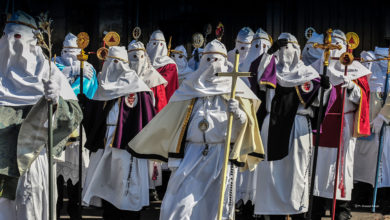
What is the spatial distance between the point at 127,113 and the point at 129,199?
1075 millimetres

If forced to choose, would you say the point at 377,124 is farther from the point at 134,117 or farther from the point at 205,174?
the point at 205,174

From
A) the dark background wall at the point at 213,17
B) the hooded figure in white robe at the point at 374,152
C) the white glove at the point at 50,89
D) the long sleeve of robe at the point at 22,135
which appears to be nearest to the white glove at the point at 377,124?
the hooded figure in white robe at the point at 374,152

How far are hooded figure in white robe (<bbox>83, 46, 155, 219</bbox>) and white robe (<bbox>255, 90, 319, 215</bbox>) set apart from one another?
58.1 inches

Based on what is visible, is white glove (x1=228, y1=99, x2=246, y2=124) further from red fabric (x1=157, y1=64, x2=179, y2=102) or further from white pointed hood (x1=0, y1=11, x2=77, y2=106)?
red fabric (x1=157, y1=64, x2=179, y2=102)

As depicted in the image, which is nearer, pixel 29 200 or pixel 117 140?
pixel 29 200

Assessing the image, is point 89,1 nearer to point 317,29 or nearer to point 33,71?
point 317,29

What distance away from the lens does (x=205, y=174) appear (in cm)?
730

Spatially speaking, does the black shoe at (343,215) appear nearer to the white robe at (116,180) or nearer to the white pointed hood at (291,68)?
the white pointed hood at (291,68)

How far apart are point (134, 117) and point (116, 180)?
0.81m

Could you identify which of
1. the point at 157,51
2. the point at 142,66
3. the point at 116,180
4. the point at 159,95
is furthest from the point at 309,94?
the point at 157,51

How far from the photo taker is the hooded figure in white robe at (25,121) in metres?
6.53

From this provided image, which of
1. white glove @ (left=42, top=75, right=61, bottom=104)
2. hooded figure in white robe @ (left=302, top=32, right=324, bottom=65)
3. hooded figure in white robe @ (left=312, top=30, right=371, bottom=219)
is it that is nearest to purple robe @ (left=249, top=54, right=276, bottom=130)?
hooded figure in white robe @ (left=312, top=30, right=371, bottom=219)

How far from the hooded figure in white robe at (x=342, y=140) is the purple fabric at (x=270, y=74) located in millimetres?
968

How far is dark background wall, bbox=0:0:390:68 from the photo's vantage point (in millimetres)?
13227
